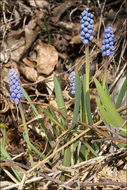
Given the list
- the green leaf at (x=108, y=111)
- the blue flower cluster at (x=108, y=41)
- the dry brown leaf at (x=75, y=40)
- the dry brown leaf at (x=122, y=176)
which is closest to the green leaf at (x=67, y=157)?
the dry brown leaf at (x=122, y=176)

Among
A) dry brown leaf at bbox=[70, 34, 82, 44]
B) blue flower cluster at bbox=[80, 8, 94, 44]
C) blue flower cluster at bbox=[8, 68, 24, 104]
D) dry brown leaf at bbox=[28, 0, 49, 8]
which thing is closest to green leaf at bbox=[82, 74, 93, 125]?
blue flower cluster at bbox=[80, 8, 94, 44]

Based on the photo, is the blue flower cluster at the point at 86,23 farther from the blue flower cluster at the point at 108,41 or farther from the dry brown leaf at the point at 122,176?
the dry brown leaf at the point at 122,176

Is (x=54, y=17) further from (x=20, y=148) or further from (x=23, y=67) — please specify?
(x=20, y=148)

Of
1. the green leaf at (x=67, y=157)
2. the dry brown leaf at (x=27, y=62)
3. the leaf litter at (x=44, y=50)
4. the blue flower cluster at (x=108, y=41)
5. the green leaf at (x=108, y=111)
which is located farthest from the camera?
the dry brown leaf at (x=27, y=62)

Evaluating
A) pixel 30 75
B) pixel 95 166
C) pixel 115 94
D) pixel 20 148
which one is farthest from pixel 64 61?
pixel 95 166

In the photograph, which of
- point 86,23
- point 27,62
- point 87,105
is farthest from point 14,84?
point 27,62
